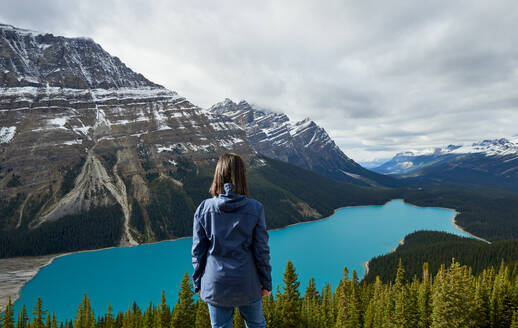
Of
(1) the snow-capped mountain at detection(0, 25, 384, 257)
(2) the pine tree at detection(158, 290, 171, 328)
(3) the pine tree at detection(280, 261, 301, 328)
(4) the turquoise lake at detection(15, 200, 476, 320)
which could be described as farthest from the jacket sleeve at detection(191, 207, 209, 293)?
(1) the snow-capped mountain at detection(0, 25, 384, 257)

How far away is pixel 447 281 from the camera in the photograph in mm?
23391

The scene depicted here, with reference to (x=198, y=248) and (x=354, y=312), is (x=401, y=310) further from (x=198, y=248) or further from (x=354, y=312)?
(x=198, y=248)

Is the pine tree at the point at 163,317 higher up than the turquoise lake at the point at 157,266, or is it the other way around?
the pine tree at the point at 163,317

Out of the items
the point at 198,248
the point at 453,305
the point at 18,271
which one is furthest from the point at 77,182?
the point at 198,248

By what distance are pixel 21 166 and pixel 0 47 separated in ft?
368

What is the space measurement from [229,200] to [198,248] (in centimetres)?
111

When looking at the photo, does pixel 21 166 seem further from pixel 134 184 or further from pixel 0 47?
pixel 0 47

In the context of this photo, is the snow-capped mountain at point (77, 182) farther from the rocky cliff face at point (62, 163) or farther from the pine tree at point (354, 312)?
the pine tree at point (354, 312)

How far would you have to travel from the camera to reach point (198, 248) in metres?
4.79

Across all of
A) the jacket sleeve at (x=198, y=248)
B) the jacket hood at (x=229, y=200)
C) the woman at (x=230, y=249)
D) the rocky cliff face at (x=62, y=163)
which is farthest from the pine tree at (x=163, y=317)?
the rocky cliff face at (x=62, y=163)

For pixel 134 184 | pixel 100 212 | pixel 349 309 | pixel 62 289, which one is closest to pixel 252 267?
pixel 349 309

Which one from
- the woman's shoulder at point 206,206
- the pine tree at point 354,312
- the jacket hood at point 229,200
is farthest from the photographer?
the pine tree at point 354,312

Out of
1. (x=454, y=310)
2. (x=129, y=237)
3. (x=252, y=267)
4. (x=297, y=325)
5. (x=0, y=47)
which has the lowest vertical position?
(x=129, y=237)

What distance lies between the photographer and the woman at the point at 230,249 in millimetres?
4496
